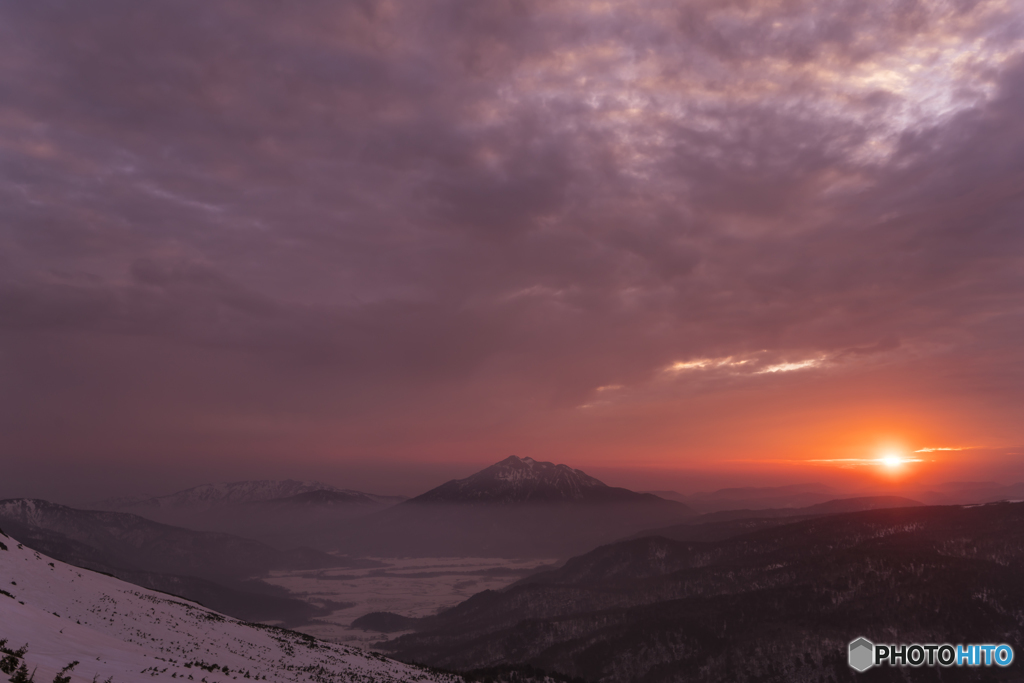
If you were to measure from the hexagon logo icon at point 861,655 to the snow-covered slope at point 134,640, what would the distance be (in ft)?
549

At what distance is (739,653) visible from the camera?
19262 centimetres

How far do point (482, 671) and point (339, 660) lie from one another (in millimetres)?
31278

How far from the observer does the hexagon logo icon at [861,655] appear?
173m

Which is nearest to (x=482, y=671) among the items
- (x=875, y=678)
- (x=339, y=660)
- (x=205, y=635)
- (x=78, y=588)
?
(x=339, y=660)

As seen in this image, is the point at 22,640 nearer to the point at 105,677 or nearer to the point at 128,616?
the point at 105,677

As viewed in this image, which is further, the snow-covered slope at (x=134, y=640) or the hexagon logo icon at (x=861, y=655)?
the hexagon logo icon at (x=861, y=655)

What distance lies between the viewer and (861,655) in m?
179

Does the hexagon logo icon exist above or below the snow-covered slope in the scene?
below

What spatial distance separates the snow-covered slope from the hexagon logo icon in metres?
167

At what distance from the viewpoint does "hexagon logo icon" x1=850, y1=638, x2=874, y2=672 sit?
567 feet

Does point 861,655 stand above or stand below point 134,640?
below

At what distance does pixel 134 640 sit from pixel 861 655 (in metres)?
219

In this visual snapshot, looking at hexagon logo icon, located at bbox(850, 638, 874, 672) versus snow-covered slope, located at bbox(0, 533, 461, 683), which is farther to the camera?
hexagon logo icon, located at bbox(850, 638, 874, 672)

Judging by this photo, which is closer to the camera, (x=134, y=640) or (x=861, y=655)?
(x=134, y=640)
